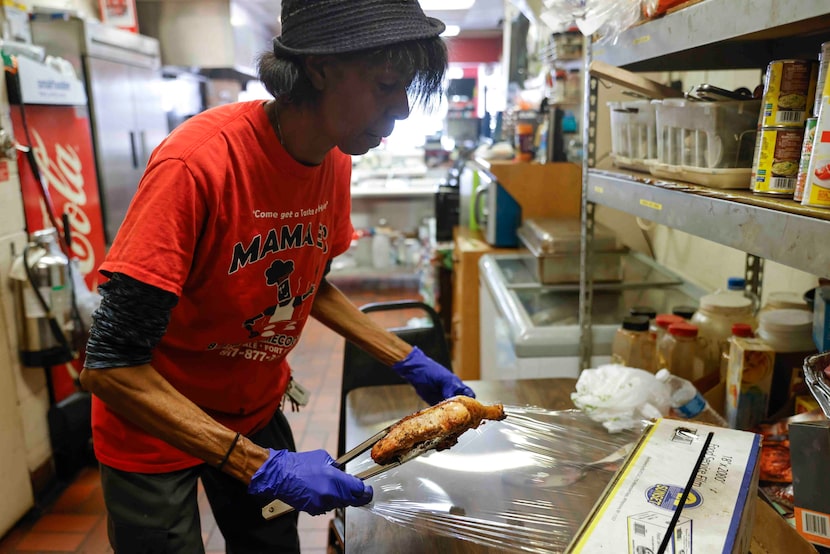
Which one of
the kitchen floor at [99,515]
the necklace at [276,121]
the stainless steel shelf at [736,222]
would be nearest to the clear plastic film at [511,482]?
the stainless steel shelf at [736,222]

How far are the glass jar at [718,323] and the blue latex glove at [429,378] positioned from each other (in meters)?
0.59

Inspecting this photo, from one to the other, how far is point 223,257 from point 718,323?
1157mm

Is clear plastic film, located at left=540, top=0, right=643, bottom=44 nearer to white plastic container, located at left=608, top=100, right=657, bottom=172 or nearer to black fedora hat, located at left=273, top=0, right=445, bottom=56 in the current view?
white plastic container, located at left=608, top=100, right=657, bottom=172

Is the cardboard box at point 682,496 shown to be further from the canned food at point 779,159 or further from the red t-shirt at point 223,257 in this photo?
the red t-shirt at point 223,257

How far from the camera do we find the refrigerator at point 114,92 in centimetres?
295

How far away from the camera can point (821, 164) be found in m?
0.80

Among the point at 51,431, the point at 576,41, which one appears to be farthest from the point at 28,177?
the point at 576,41

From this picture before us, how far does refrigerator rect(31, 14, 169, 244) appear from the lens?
9.66 ft

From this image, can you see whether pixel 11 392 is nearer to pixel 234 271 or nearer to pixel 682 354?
pixel 234 271

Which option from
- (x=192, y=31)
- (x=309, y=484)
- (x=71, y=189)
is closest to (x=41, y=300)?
(x=71, y=189)

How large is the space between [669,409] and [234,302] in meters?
0.92

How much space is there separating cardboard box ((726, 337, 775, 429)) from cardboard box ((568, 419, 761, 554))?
25 cm

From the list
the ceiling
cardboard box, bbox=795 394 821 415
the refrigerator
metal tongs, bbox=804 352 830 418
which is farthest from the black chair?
the ceiling

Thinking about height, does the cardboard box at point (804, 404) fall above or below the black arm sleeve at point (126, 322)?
below
